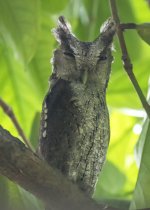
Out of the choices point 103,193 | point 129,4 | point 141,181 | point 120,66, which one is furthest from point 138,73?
point 141,181

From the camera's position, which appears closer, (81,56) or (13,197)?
(13,197)

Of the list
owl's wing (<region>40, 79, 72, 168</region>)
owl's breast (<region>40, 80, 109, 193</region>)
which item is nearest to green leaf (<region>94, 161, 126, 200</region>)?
owl's breast (<region>40, 80, 109, 193</region>)

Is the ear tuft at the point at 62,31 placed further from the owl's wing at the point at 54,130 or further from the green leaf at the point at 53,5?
the owl's wing at the point at 54,130

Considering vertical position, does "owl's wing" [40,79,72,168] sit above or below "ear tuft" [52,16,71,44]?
below

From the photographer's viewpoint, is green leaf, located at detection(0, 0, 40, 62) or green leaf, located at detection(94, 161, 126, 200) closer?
green leaf, located at detection(0, 0, 40, 62)

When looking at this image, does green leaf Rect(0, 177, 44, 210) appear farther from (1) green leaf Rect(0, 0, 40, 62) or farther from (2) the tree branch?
(1) green leaf Rect(0, 0, 40, 62)

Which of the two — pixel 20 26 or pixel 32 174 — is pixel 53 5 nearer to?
pixel 20 26

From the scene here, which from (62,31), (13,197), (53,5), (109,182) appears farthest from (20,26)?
(109,182)
